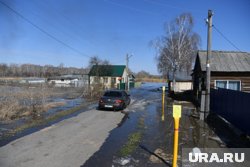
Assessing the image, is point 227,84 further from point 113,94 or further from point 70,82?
point 70,82

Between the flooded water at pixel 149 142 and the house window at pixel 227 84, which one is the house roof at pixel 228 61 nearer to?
the house window at pixel 227 84

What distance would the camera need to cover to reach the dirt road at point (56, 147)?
8.53 metres

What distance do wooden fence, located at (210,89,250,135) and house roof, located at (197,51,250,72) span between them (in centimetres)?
711

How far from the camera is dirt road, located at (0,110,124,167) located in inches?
336

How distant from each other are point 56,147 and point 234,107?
8.68 meters

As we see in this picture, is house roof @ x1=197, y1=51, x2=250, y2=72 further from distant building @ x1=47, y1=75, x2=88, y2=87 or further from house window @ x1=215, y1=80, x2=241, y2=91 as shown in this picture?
distant building @ x1=47, y1=75, x2=88, y2=87

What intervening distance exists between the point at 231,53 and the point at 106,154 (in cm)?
2316

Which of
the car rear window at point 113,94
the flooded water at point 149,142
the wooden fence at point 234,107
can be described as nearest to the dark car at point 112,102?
the car rear window at point 113,94

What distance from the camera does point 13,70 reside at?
190 metres

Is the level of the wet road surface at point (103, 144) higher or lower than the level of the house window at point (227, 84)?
lower

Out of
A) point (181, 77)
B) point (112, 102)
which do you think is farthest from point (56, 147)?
point (181, 77)

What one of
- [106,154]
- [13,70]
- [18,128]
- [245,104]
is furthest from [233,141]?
[13,70]

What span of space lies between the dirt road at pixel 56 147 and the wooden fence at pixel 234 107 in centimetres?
547

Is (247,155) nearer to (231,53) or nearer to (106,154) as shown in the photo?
(106,154)
